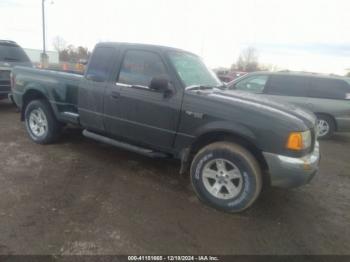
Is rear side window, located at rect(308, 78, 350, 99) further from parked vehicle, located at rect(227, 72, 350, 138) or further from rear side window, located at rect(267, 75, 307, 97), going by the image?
rear side window, located at rect(267, 75, 307, 97)

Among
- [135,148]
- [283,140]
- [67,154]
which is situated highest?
[283,140]

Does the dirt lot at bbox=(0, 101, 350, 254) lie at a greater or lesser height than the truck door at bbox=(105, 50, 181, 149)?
lesser

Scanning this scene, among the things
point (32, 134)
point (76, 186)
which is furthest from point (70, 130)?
point (76, 186)

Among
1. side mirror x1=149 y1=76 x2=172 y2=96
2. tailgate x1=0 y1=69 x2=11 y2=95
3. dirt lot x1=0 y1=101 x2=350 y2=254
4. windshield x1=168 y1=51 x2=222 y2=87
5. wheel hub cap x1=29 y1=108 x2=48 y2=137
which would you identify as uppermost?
windshield x1=168 y1=51 x2=222 y2=87

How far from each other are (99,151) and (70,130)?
3.99 feet

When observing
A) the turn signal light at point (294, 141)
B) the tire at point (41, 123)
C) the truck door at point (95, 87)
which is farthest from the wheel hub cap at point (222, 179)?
the tire at point (41, 123)

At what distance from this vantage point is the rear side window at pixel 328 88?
7010 millimetres

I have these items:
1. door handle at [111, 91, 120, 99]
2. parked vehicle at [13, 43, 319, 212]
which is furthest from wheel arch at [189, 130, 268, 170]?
door handle at [111, 91, 120, 99]

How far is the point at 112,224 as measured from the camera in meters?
2.97

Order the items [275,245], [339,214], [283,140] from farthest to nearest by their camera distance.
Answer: [339,214], [283,140], [275,245]

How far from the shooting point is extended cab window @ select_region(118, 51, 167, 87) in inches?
152

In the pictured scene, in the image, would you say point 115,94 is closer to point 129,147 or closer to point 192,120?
point 129,147

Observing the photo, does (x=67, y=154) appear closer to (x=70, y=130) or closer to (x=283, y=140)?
(x=70, y=130)

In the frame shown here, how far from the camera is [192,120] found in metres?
3.52
